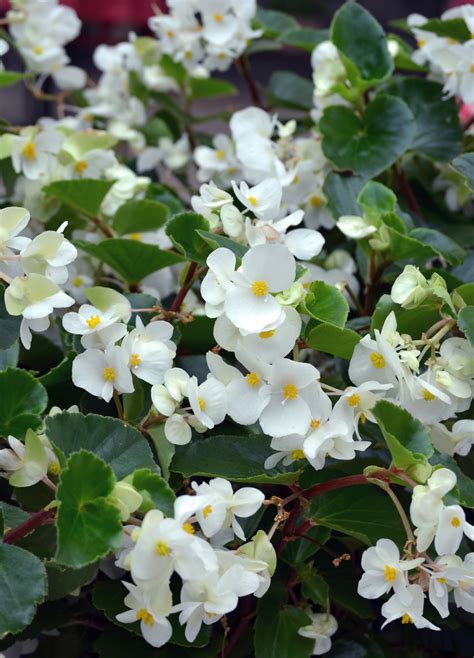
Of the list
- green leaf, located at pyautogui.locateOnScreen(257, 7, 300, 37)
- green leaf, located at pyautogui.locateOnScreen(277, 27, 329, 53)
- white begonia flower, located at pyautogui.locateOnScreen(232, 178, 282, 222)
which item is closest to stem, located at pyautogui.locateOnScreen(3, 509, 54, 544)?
white begonia flower, located at pyautogui.locateOnScreen(232, 178, 282, 222)

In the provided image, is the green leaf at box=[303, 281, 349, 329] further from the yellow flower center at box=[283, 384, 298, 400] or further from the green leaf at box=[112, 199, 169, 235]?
the green leaf at box=[112, 199, 169, 235]

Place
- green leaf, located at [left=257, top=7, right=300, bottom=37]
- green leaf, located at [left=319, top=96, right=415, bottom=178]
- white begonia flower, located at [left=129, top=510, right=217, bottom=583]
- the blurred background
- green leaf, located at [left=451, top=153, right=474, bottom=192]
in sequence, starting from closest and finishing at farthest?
1. white begonia flower, located at [left=129, top=510, right=217, bottom=583]
2. green leaf, located at [left=451, top=153, right=474, bottom=192]
3. green leaf, located at [left=319, top=96, right=415, bottom=178]
4. green leaf, located at [left=257, top=7, right=300, bottom=37]
5. the blurred background

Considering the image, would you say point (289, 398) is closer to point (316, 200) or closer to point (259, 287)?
point (259, 287)

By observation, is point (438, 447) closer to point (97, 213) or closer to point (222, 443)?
point (222, 443)

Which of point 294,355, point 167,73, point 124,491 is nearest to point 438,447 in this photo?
point 294,355

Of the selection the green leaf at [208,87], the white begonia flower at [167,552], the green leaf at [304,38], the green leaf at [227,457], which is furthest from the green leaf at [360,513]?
the green leaf at [208,87]

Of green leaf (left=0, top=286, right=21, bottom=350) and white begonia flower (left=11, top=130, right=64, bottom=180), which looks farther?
white begonia flower (left=11, top=130, right=64, bottom=180)

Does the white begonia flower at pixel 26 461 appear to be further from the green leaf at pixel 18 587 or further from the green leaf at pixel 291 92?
the green leaf at pixel 291 92
